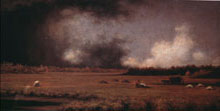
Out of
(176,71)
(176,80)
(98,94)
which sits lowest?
(98,94)

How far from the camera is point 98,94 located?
4.82 metres

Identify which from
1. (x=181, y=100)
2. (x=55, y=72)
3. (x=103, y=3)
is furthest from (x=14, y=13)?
(x=181, y=100)

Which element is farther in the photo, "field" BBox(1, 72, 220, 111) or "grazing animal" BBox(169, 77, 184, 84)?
"grazing animal" BBox(169, 77, 184, 84)

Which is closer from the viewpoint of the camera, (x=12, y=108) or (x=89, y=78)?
(x=12, y=108)

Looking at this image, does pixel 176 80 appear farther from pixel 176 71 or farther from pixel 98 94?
pixel 98 94

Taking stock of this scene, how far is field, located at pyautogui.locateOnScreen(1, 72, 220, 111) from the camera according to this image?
4668 millimetres

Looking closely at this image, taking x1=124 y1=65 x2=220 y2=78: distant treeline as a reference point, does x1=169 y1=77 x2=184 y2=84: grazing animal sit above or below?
below

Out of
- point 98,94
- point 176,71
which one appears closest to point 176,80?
point 176,71

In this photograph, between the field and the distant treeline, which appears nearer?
the field

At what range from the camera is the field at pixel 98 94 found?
15.3 ft

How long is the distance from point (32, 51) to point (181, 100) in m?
3.52

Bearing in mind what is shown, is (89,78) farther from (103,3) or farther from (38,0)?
(38,0)

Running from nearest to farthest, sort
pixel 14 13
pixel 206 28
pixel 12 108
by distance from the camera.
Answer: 1. pixel 12 108
2. pixel 14 13
3. pixel 206 28

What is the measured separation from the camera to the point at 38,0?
4953 millimetres
